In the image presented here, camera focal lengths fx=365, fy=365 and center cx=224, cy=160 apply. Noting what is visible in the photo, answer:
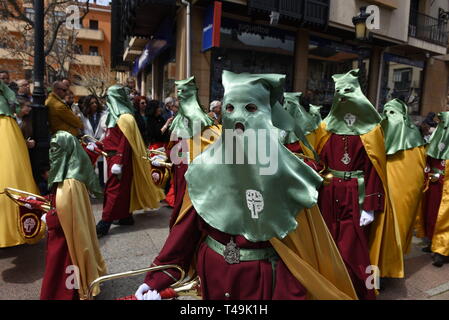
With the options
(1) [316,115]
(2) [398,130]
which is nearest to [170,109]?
(1) [316,115]

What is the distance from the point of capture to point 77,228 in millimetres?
3164

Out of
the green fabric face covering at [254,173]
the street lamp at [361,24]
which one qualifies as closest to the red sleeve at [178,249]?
the green fabric face covering at [254,173]


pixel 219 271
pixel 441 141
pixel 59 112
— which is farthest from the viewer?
pixel 59 112

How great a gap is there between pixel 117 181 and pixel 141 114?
2.52 m

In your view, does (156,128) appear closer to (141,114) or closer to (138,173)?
(141,114)

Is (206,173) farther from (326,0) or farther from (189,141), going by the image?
(326,0)

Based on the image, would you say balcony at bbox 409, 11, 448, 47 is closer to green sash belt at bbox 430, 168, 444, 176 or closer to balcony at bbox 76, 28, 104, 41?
green sash belt at bbox 430, 168, 444, 176

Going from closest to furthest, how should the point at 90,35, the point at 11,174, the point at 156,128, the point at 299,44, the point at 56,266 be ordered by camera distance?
the point at 56,266 → the point at 11,174 → the point at 156,128 → the point at 299,44 → the point at 90,35

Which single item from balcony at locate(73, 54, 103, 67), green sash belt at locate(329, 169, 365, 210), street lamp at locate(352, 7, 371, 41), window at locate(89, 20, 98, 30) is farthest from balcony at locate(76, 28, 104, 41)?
green sash belt at locate(329, 169, 365, 210)

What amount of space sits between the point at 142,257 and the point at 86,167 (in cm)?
164

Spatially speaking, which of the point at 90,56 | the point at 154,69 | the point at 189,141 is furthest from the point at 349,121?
the point at 90,56

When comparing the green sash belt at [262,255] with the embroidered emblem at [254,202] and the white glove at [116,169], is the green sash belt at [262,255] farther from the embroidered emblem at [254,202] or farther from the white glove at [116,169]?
the white glove at [116,169]

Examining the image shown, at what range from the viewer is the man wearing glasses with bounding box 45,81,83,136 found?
6.17 meters

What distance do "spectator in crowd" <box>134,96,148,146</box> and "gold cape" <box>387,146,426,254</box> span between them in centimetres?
460
